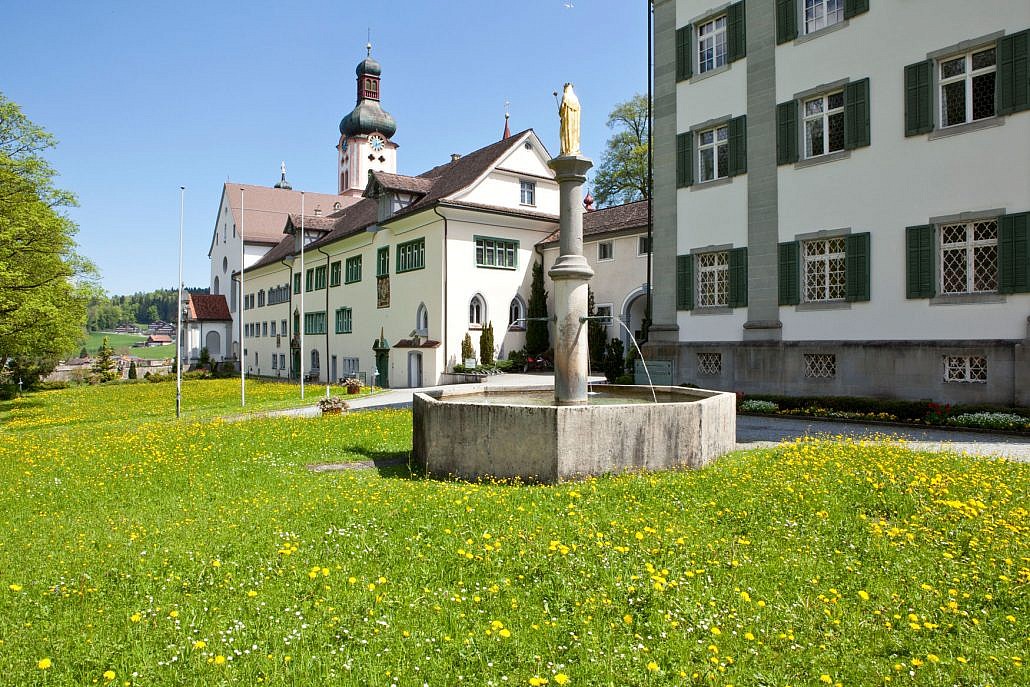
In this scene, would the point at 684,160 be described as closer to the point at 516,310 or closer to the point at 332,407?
the point at 332,407

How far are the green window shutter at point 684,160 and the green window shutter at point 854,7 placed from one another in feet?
18.0

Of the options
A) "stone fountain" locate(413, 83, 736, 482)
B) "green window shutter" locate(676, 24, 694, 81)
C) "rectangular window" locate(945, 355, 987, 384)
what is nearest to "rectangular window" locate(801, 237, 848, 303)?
"rectangular window" locate(945, 355, 987, 384)

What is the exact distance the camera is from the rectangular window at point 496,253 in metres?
33.2

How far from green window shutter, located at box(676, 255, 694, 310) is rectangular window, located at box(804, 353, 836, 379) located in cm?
425

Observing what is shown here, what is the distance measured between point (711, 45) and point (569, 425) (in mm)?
17916

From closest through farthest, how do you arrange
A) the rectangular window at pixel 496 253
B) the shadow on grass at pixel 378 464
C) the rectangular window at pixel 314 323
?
the shadow on grass at pixel 378 464, the rectangular window at pixel 496 253, the rectangular window at pixel 314 323

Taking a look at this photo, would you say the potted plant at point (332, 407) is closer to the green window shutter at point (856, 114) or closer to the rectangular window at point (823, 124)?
the rectangular window at point (823, 124)

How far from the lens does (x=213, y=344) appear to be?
219ft

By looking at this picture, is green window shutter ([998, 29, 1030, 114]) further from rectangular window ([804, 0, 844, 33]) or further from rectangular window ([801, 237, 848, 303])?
rectangular window ([801, 237, 848, 303])

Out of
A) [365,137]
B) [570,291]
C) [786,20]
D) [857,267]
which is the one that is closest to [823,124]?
[786,20]

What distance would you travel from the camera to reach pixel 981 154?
15258 millimetres

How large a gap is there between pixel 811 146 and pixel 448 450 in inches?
588

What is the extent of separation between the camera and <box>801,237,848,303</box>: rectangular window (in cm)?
1803

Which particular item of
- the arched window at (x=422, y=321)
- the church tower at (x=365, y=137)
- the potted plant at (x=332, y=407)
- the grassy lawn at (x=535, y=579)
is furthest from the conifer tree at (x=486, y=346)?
the church tower at (x=365, y=137)
